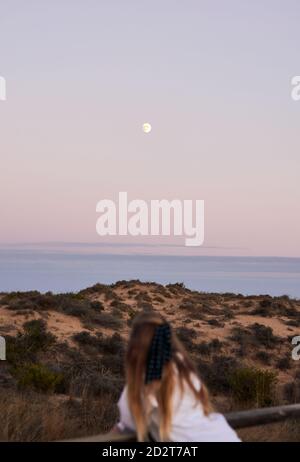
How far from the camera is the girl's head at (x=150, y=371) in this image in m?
3.26

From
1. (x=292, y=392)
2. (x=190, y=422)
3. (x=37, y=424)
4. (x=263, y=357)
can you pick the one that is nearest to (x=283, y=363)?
(x=263, y=357)

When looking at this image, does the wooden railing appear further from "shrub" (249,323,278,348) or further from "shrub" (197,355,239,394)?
"shrub" (249,323,278,348)

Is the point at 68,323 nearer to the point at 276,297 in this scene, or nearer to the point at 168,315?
the point at 168,315

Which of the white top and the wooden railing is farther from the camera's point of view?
the wooden railing

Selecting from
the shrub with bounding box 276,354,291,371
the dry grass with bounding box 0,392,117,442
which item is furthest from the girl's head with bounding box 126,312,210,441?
the shrub with bounding box 276,354,291,371

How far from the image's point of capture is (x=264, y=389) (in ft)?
45.3

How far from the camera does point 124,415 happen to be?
11.9ft

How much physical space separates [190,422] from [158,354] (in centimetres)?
44

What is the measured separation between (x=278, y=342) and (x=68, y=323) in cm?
851

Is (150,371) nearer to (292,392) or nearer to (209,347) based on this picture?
(292,392)

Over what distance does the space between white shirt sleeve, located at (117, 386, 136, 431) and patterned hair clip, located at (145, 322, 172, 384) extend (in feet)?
0.91

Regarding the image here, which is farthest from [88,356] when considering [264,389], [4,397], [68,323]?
[4,397]

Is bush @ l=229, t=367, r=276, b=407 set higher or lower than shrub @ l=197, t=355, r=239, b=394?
higher

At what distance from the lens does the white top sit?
3324 millimetres
